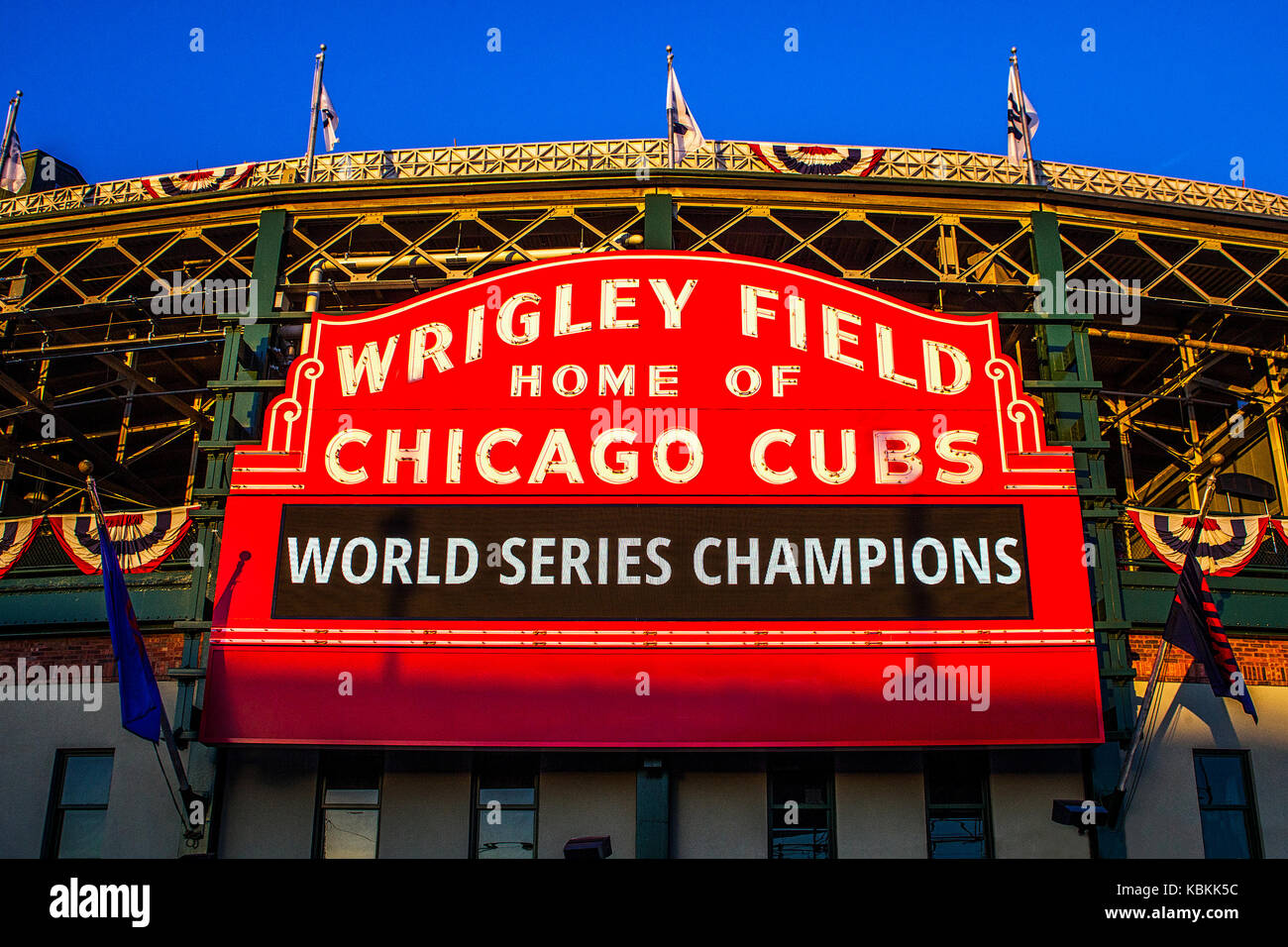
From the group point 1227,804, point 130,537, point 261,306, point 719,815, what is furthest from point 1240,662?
point 130,537

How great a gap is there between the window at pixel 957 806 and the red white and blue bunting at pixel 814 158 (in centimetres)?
1109

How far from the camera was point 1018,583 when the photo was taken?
15.8m

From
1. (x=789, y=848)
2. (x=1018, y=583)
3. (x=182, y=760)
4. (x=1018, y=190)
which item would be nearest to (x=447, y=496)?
(x=182, y=760)

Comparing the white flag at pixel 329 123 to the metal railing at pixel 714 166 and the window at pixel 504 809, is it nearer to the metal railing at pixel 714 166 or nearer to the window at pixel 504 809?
the metal railing at pixel 714 166

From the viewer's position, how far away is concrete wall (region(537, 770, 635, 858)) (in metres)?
15.8

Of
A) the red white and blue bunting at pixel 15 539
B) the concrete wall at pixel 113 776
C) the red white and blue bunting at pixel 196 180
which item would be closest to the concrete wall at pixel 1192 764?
the concrete wall at pixel 113 776

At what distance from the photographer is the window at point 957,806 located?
1596cm

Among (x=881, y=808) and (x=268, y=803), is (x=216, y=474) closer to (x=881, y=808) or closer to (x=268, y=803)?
(x=268, y=803)

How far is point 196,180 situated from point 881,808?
19828 millimetres

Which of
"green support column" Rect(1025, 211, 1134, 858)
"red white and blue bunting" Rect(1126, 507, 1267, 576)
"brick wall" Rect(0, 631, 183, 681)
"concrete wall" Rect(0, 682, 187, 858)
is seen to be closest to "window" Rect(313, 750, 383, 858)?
"concrete wall" Rect(0, 682, 187, 858)
